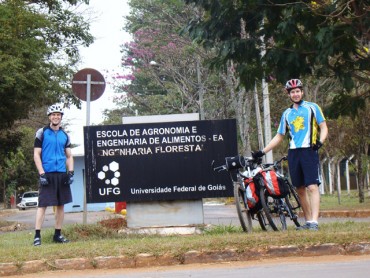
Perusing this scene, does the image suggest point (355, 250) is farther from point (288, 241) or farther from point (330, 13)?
point (330, 13)

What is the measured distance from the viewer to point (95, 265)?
7.52m

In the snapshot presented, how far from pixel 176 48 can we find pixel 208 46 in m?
15.8

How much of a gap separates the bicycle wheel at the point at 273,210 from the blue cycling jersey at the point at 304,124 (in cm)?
78

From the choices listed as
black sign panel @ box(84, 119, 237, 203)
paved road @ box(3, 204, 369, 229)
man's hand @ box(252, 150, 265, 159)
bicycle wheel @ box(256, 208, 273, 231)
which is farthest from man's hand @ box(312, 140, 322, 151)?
paved road @ box(3, 204, 369, 229)

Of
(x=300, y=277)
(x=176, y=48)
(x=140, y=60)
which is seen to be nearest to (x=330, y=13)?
(x=300, y=277)

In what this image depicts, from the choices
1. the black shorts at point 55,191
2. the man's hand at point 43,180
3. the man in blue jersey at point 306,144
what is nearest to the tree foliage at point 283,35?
the man in blue jersey at point 306,144

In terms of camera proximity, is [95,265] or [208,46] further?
[208,46]

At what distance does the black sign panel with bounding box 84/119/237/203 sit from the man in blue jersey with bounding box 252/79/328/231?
1.63 metres

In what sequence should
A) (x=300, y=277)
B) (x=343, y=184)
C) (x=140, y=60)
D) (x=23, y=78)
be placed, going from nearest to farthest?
(x=300, y=277), (x=23, y=78), (x=140, y=60), (x=343, y=184)

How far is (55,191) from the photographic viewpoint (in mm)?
9195

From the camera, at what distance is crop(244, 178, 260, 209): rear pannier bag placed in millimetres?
8828

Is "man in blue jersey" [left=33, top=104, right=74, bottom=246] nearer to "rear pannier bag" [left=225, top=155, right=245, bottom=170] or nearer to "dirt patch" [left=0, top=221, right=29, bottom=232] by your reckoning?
"rear pannier bag" [left=225, top=155, right=245, bottom=170]

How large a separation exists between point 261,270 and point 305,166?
2123 mm

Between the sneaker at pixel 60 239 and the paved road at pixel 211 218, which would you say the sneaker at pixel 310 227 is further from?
the sneaker at pixel 60 239
